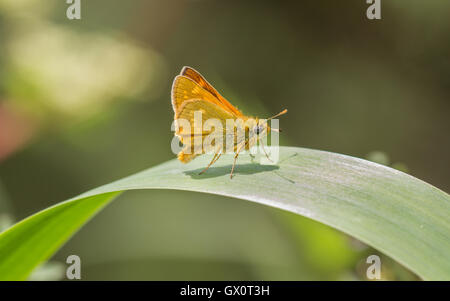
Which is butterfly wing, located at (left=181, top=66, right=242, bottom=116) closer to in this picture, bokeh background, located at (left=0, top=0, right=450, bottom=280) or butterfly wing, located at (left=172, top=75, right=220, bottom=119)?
butterfly wing, located at (left=172, top=75, right=220, bottom=119)

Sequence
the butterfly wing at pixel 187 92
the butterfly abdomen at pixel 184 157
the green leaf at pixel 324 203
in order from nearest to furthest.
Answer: the green leaf at pixel 324 203, the butterfly abdomen at pixel 184 157, the butterfly wing at pixel 187 92

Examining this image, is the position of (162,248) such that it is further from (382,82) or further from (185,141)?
(382,82)

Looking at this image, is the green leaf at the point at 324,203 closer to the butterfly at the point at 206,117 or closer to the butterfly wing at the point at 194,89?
the butterfly at the point at 206,117

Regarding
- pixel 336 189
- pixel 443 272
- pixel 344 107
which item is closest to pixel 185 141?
pixel 336 189

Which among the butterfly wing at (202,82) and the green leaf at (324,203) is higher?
the butterfly wing at (202,82)

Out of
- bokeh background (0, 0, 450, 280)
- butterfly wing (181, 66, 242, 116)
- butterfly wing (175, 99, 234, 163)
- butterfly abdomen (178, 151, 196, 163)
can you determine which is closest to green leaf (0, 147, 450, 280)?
butterfly abdomen (178, 151, 196, 163)

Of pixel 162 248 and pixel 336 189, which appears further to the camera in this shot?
pixel 162 248

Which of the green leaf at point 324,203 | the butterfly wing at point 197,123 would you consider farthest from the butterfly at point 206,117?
the green leaf at point 324,203
